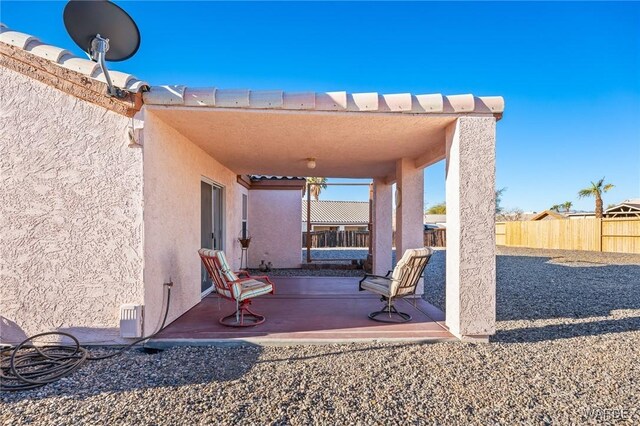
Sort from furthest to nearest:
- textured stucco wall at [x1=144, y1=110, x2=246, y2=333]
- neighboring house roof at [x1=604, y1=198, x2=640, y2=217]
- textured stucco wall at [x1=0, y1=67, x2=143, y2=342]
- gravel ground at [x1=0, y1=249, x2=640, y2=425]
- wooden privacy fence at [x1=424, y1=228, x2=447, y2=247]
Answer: wooden privacy fence at [x1=424, y1=228, x2=447, y2=247], neighboring house roof at [x1=604, y1=198, x2=640, y2=217], textured stucco wall at [x1=144, y1=110, x2=246, y2=333], textured stucco wall at [x1=0, y1=67, x2=143, y2=342], gravel ground at [x1=0, y1=249, x2=640, y2=425]

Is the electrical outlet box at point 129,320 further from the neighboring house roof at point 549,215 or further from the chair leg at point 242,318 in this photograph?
the neighboring house roof at point 549,215

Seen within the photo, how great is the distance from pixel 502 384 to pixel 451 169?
272cm

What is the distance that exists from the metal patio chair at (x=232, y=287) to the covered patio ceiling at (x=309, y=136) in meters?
1.93

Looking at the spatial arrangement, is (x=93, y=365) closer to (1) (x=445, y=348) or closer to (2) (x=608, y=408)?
(1) (x=445, y=348)

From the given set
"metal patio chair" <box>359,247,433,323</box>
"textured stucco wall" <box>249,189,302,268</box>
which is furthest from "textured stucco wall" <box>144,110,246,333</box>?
"textured stucco wall" <box>249,189,302,268</box>

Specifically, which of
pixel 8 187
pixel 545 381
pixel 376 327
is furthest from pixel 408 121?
pixel 8 187

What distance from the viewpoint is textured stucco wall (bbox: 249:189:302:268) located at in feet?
40.3

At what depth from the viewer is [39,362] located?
381cm

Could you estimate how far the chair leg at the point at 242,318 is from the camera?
16.7ft

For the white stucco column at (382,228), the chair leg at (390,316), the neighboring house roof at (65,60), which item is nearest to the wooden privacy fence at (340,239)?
the white stucco column at (382,228)

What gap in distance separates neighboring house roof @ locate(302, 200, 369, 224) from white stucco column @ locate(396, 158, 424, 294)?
81.4 feet

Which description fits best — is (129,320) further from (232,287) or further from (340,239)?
(340,239)

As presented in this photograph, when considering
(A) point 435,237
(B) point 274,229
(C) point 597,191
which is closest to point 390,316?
(B) point 274,229

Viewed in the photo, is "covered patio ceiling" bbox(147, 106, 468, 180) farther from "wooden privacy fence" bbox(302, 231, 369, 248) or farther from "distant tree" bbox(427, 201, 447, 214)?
"distant tree" bbox(427, 201, 447, 214)
